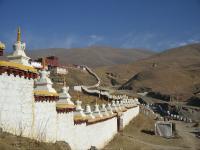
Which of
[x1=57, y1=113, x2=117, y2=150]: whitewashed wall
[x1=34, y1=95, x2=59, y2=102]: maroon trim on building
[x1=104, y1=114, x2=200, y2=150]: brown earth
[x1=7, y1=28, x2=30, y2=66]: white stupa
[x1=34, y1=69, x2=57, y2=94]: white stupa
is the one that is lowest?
[x1=104, y1=114, x2=200, y2=150]: brown earth

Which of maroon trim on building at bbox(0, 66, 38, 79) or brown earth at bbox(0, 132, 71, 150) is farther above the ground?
maroon trim on building at bbox(0, 66, 38, 79)

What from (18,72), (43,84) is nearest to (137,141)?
(43,84)

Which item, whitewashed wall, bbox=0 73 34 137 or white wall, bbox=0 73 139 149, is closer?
whitewashed wall, bbox=0 73 34 137

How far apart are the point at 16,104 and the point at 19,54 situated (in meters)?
2.10

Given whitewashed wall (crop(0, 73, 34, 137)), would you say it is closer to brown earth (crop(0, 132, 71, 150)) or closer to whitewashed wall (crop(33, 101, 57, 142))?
brown earth (crop(0, 132, 71, 150))

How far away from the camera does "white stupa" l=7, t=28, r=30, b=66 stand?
13.4 metres

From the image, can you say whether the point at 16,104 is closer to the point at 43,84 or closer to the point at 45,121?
the point at 45,121

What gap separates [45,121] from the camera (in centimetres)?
1425

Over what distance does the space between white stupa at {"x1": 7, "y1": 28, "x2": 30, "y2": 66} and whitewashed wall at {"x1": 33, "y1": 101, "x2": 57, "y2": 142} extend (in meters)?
1.59

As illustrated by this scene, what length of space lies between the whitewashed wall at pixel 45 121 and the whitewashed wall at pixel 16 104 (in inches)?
19.1

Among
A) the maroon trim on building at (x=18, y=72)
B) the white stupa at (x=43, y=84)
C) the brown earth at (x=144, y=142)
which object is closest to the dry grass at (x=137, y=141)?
the brown earth at (x=144, y=142)

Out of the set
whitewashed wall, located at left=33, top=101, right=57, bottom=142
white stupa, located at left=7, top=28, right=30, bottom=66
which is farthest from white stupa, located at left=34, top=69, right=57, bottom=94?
white stupa, located at left=7, top=28, right=30, bottom=66

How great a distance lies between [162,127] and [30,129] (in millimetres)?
24695

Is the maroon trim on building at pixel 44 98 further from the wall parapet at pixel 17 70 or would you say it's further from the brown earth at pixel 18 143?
the brown earth at pixel 18 143
